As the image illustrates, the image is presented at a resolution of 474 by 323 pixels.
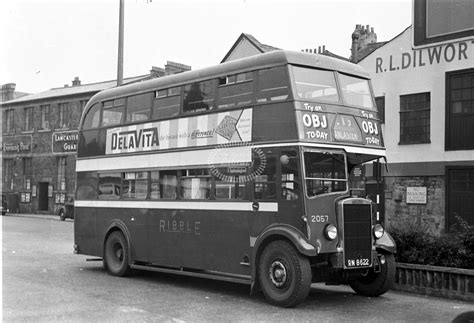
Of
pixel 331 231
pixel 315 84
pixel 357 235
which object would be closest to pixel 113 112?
pixel 315 84

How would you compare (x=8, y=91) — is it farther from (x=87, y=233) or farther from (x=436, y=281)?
(x=436, y=281)

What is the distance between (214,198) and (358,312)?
10.7 ft

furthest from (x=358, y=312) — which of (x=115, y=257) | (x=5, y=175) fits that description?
(x=5, y=175)

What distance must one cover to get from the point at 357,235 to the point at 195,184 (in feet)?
10.8

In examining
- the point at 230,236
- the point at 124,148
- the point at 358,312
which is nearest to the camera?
the point at 358,312

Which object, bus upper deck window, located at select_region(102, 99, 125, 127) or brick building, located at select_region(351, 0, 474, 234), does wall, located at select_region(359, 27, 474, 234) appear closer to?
brick building, located at select_region(351, 0, 474, 234)

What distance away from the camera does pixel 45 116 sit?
139 feet

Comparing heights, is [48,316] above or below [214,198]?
below

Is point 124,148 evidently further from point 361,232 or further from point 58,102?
point 58,102

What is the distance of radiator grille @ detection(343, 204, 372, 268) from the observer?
29.0ft

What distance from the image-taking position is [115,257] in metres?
12.6

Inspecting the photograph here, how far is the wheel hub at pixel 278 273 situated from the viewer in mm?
8766

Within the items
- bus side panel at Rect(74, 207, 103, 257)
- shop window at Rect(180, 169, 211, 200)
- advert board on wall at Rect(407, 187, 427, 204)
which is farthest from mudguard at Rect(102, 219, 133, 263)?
advert board on wall at Rect(407, 187, 427, 204)

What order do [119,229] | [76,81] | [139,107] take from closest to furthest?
[139,107] → [119,229] → [76,81]
